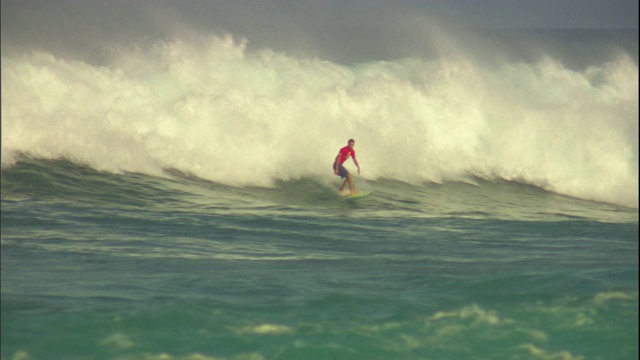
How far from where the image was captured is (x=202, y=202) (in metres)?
13.2

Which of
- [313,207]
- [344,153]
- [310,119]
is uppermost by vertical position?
[310,119]

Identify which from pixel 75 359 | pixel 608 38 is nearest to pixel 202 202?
pixel 75 359

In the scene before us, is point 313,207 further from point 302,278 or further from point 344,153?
point 302,278

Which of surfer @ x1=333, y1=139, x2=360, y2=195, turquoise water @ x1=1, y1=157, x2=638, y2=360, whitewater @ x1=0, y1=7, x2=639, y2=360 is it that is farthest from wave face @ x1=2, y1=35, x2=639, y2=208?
turquoise water @ x1=1, y1=157, x2=638, y2=360

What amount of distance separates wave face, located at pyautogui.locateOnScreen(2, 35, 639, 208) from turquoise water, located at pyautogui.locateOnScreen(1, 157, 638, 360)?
2.17 meters

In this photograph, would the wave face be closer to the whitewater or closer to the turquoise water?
the whitewater

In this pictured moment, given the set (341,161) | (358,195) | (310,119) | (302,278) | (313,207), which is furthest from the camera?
(310,119)

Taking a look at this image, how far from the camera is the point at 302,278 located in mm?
8945

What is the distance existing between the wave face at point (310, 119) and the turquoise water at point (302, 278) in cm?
217

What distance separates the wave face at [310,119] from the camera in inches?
621

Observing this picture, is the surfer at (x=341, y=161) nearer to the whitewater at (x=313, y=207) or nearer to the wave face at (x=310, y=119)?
the whitewater at (x=313, y=207)

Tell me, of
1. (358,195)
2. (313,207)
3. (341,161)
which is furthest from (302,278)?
(341,161)

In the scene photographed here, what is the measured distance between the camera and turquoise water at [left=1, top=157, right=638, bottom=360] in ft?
24.1

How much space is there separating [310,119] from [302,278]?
9.03 meters
